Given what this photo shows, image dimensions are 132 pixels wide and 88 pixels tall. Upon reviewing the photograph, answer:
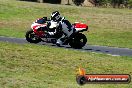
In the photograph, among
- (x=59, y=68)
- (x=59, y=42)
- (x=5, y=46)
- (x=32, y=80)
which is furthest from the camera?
(x=59, y=42)

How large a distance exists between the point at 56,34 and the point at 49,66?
22.5 ft

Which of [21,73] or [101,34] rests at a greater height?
[21,73]

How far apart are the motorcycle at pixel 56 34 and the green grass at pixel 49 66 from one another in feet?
7.11

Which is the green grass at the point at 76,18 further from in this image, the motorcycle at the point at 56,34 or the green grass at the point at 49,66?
the green grass at the point at 49,66

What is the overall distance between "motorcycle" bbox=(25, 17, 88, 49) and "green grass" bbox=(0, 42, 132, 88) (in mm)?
2166

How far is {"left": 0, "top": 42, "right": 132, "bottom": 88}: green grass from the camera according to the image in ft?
41.6

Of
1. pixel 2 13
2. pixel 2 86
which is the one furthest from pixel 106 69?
pixel 2 13

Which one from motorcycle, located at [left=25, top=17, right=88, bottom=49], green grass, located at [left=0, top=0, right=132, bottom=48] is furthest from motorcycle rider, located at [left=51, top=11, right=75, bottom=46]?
green grass, located at [left=0, top=0, right=132, bottom=48]

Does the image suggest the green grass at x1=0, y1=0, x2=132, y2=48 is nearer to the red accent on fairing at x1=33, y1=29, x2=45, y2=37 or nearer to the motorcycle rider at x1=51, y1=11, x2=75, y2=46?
the motorcycle rider at x1=51, y1=11, x2=75, y2=46

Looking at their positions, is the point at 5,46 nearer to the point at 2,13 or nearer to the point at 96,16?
the point at 2,13

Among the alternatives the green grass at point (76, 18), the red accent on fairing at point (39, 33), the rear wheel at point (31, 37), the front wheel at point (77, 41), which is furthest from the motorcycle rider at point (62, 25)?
the green grass at point (76, 18)

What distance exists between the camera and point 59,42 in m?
21.7

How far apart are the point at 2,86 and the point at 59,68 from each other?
3.84 meters

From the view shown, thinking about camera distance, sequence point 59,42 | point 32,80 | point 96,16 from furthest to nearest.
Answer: point 96,16, point 59,42, point 32,80
